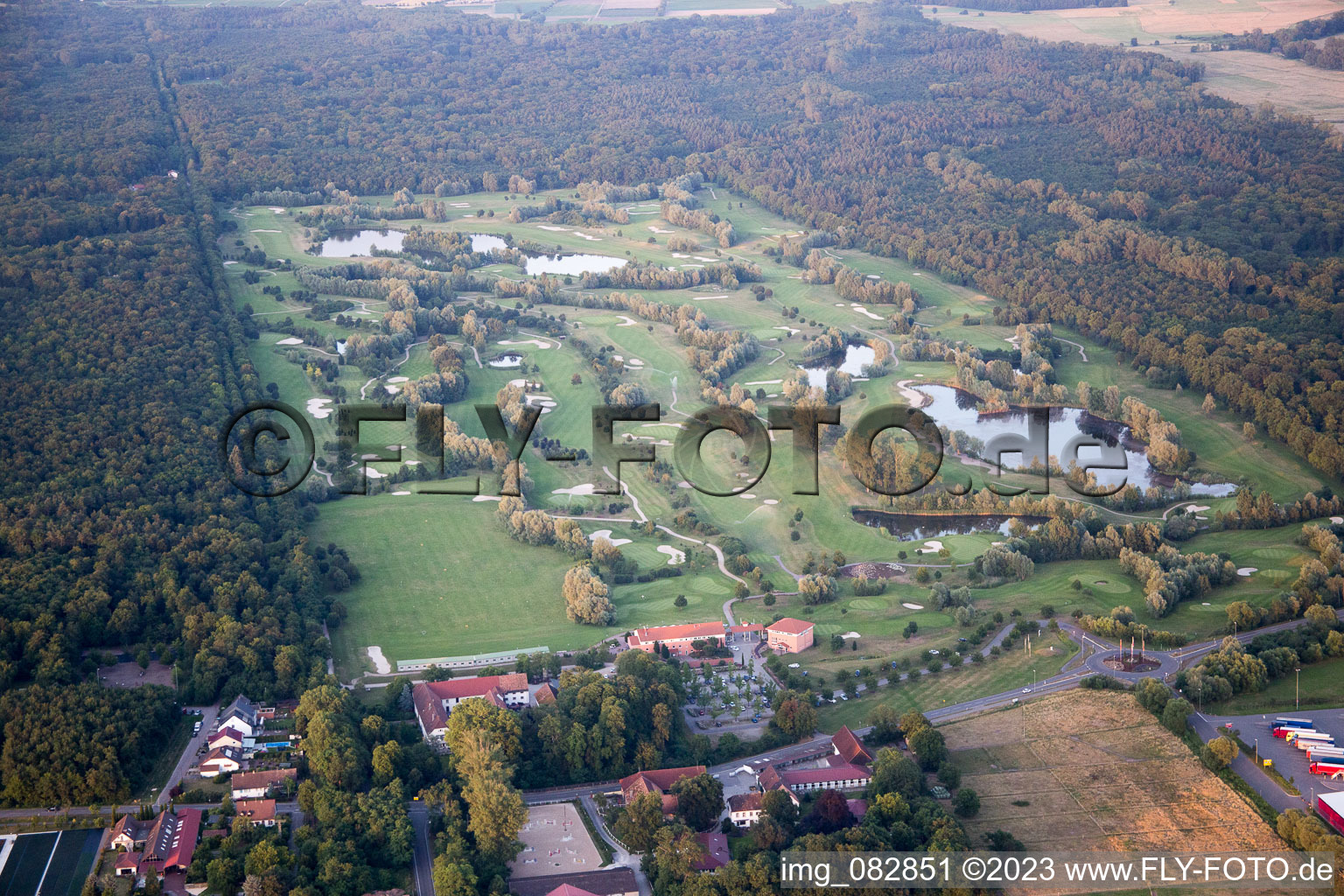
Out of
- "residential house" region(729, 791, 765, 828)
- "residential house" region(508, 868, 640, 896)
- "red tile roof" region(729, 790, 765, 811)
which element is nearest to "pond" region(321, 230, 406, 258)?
"red tile roof" region(729, 790, 765, 811)

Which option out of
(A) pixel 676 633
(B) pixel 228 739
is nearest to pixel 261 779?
(B) pixel 228 739

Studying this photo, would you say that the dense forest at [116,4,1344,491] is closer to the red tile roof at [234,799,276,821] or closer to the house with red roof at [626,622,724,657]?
the house with red roof at [626,622,724,657]

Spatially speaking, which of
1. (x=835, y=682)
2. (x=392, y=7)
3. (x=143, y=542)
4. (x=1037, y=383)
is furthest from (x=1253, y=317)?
(x=392, y=7)

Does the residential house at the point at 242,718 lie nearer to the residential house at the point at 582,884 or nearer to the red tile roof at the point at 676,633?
the residential house at the point at 582,884

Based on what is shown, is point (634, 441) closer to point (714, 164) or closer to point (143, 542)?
point (143, 542)

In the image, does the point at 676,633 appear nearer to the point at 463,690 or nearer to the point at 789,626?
the point at 789,626
